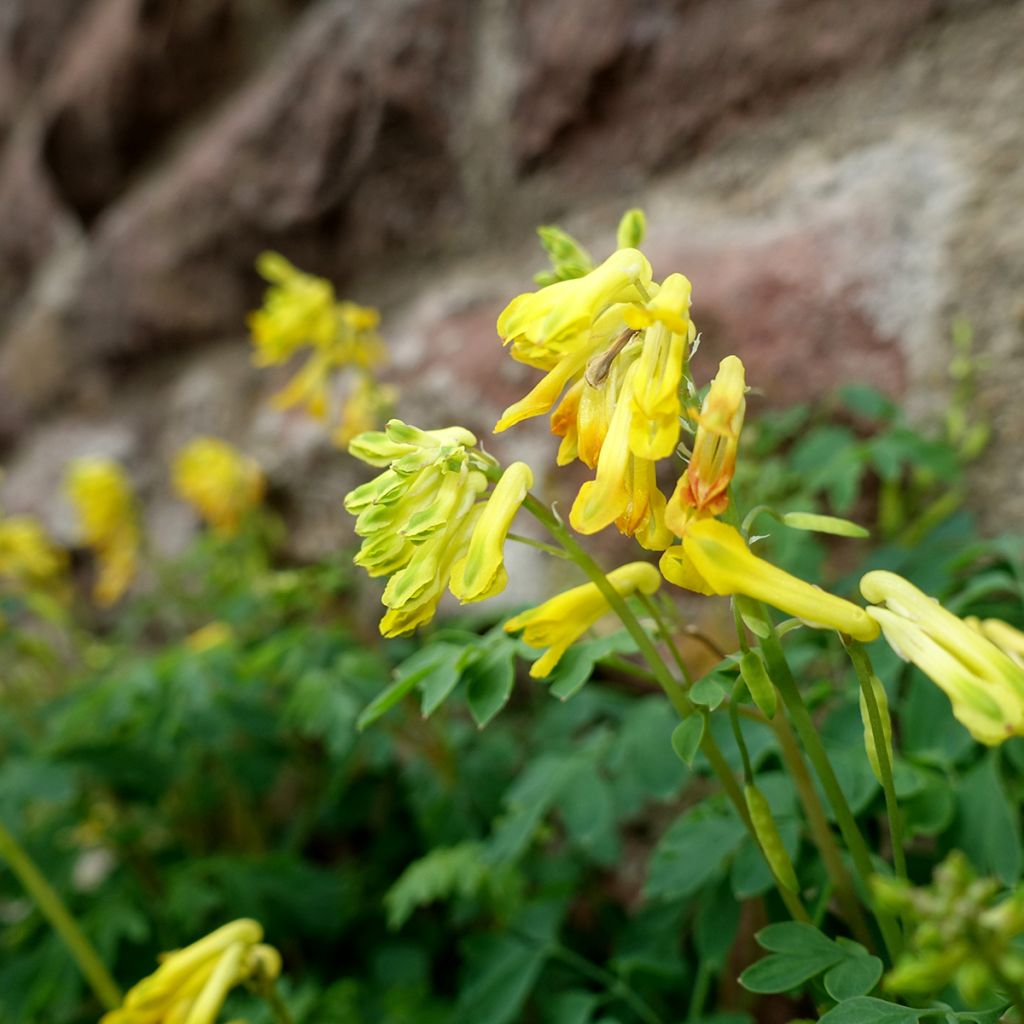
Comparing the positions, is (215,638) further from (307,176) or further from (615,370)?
(615,370)

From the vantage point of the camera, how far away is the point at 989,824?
0.66 m

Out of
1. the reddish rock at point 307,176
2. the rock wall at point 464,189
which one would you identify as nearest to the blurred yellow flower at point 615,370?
the rock wall at point 464,189

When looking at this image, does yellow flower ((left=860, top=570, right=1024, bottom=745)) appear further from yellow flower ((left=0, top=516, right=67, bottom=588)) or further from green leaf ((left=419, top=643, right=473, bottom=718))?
yellow flower ((left=0, top=516, right=67, bottom=588))

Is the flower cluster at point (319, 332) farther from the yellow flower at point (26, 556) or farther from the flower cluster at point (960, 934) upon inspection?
the flower cluster at point (960, 934)

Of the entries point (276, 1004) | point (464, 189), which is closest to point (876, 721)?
point (276, 1004)

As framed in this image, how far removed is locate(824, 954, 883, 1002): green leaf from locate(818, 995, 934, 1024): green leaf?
1.0 inches

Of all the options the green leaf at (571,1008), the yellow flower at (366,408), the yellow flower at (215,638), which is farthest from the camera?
the yellow flower at (215,638)

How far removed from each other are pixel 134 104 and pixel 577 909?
5.71 ft

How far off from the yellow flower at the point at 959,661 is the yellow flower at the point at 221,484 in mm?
1329

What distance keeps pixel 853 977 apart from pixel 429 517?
34 centimetres

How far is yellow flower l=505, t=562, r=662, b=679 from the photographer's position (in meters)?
0.53

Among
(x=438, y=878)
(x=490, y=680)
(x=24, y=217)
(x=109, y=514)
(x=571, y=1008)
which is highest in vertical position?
(x=24, y=217)

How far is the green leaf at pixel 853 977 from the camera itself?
0.47 metres

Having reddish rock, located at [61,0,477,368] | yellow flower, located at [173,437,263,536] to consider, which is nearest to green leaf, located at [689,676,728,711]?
reddish rock, located at [61,0,477,368]
